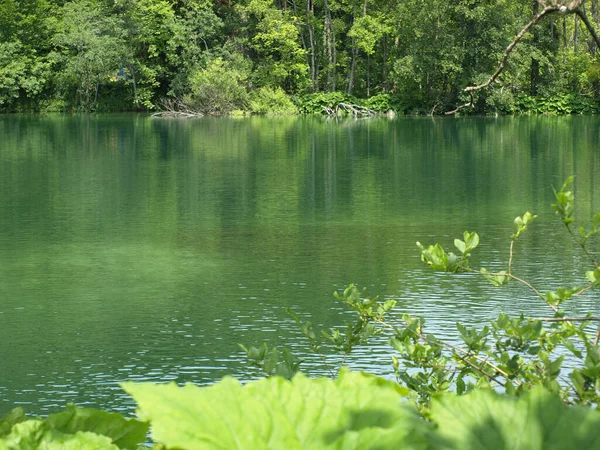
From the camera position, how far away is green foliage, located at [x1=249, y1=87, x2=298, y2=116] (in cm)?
4522

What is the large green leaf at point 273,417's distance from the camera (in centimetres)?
65

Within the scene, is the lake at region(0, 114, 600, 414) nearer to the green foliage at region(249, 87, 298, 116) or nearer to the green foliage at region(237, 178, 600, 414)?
the green foliage at region(237, 178, 600, 414)

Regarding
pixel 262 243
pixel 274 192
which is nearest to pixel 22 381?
pixel 262 243

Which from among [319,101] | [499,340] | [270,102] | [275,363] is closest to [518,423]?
[275,363]

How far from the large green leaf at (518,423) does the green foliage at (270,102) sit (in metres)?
44.6

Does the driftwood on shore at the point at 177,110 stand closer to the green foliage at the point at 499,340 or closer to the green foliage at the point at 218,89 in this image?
the green foliage at the point at 218,89

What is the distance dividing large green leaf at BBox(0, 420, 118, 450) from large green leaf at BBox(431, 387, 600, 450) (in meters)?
0.36

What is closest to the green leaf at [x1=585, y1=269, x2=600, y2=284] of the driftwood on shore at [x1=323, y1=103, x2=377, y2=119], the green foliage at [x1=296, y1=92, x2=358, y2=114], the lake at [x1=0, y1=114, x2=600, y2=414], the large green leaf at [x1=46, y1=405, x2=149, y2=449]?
the large green leaf at [x1=46, y1=405, x2=149, y2=449]

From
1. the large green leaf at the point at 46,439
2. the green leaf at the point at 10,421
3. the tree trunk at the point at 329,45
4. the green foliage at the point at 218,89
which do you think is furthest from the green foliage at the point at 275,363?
the tree trunk at the point at 329,45

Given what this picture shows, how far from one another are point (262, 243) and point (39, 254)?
3050mm

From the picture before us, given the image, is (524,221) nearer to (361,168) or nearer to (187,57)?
(361,168)

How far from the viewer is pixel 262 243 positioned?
1298cm

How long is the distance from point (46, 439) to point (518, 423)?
0.46m

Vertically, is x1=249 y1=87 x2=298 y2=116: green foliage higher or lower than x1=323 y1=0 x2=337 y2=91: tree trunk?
lower
